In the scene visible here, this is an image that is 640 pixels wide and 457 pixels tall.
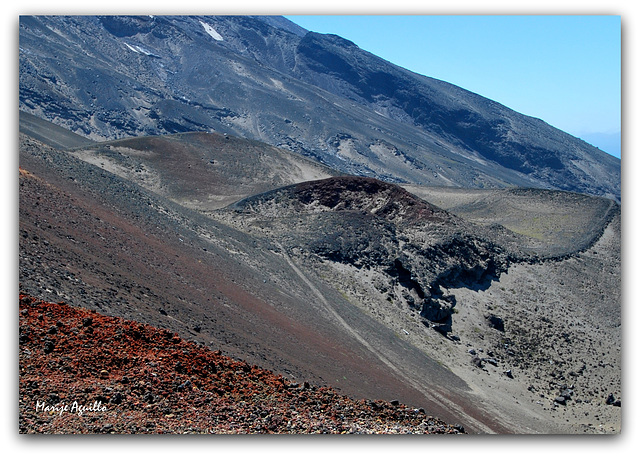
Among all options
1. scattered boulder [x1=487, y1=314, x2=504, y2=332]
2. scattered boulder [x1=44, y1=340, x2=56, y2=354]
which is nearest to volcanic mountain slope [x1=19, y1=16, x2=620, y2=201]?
scattered boulder [x1=487, y1=314, x2=504, y2=332]

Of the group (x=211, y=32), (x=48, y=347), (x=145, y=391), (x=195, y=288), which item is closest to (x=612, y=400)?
(x=195, y=288)

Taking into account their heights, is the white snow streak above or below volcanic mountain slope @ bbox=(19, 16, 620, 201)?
above

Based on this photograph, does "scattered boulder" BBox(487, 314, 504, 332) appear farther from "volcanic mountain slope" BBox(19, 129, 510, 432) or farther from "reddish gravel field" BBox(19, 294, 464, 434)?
"reddish gravel field" BBox(19, 294, 464, 434)

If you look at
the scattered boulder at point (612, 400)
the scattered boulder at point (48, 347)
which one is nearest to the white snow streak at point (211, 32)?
the scattered boulder at point (612, 400)

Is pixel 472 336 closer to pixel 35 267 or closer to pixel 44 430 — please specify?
pixel 35 267

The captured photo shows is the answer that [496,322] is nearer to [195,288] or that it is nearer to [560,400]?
[560,400]

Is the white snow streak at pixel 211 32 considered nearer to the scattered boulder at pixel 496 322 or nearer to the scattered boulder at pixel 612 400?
the scattered boulder at pixel 496 322
